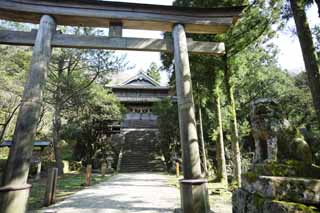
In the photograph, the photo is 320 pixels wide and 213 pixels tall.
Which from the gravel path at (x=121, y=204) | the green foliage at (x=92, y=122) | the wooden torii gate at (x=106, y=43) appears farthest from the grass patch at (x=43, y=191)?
the green foliage at (x=92, y=122)

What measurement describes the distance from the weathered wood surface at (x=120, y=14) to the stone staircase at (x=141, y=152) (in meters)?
11.4

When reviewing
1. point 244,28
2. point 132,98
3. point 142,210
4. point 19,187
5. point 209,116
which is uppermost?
point 132,98

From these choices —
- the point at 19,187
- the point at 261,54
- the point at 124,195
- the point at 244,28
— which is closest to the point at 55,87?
the point at 124,195

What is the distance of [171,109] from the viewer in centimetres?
1492

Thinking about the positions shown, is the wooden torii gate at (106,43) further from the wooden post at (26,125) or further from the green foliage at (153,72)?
the green foliage at (153,72)

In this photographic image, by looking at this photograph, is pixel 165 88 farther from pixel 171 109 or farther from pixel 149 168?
pixel 149 168

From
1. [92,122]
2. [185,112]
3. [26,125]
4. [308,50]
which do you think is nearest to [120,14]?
[185,112]

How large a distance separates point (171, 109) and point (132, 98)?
823cm

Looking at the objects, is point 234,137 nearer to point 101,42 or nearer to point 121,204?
point 121,204

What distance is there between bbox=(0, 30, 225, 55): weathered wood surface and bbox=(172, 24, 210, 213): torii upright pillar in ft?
1.13

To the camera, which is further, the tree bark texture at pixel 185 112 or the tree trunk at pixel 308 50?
the tree trunk at pixel 308 50

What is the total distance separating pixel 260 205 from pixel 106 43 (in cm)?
406

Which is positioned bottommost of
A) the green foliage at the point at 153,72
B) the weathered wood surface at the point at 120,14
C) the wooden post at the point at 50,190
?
the wooden post at the point at 50,190

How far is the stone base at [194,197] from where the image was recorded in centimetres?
352
